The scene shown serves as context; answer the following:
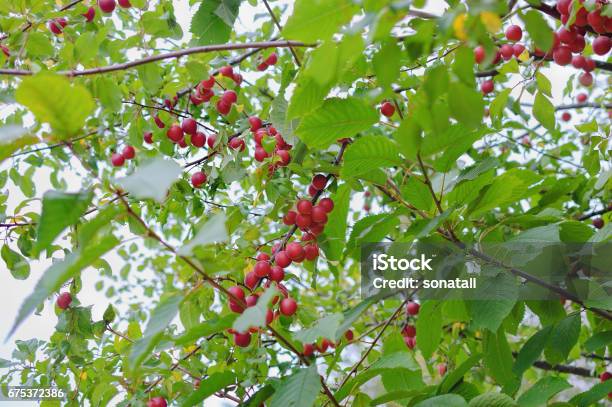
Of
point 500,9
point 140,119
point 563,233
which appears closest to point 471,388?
point 563,233

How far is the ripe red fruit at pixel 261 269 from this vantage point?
137 cm

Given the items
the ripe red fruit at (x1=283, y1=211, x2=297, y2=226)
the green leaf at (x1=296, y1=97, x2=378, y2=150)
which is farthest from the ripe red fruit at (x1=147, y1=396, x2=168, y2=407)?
the green leaf at (x1=296, y1=97, x2=378, y2=150)

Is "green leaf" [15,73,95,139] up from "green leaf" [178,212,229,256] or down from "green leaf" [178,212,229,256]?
up

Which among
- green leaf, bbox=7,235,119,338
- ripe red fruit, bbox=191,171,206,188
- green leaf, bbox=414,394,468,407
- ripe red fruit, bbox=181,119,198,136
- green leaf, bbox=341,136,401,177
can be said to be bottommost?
green leaf, bbox=414,394,468,407

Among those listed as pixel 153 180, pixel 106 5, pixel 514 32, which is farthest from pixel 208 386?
pixel 106 5

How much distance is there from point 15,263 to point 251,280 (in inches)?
34.0

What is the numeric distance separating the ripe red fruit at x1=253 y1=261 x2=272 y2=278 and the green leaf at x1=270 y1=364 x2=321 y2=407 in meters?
0.27

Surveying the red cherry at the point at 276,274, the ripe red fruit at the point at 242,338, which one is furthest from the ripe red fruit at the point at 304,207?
the ripe red fruit at the point at 242,338

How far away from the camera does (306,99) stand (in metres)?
1.19

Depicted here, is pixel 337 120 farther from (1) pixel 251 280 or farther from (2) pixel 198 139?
(2) pixel 198 139

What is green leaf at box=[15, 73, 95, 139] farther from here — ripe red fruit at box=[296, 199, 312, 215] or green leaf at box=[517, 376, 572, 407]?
green leaf at box=[517, 376, 572, 407]

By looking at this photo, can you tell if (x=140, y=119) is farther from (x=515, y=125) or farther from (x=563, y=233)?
(x=515, y=125)

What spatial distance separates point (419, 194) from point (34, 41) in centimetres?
112

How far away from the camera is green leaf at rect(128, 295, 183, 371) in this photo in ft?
2.83
